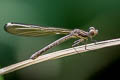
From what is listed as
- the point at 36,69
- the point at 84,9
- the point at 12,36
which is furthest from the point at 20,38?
the point at 84,9

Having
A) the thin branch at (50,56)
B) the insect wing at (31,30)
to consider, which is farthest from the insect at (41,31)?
the thin branch at (50,56)

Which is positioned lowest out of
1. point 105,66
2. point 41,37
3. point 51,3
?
point 105,66

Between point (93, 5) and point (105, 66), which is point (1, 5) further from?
point (105, 66)

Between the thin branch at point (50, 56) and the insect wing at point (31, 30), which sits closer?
the thin branch at point (50, 56)

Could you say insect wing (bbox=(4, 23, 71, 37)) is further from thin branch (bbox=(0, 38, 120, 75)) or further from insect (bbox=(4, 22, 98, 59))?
thin branch (bbox=(0, 38, 120, 75))

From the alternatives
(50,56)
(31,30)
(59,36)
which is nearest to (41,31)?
(31,30)

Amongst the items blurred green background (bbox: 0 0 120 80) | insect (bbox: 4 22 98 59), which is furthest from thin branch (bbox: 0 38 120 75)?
blurred green background (bbox: 0 0 120 80)

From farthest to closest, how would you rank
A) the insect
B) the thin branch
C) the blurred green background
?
1. the blurred green background
2. the insect
3. the thin branch

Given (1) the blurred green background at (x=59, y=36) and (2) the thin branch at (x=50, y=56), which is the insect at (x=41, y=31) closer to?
(1) the blurred green background at (x=59, y=36)

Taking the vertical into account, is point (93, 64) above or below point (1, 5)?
below
